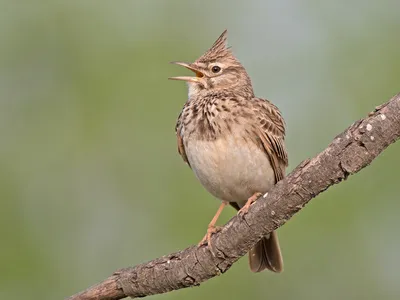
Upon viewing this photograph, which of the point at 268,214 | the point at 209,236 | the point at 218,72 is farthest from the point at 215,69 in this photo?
the point at 268,214

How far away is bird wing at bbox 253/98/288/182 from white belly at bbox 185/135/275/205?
0.21 ft

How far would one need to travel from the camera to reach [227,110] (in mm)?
7203

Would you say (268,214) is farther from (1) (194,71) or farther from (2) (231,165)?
(1) (194,71)

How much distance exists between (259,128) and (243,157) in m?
0.29

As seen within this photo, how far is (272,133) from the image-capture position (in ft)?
23.6

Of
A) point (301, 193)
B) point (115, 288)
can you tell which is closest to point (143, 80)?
point (115, 288)

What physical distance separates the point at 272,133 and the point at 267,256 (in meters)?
1.26

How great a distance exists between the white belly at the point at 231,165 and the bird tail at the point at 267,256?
2.34 ft

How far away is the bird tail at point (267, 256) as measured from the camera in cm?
780

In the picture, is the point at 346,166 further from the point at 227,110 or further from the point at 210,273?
the point at 227,110

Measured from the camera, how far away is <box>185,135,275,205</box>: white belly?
23.0ft

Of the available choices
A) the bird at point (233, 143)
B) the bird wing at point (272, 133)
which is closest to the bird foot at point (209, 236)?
the bird at point (233, 143)

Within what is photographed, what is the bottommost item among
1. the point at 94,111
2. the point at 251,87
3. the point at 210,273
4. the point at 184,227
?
the point at 210,273

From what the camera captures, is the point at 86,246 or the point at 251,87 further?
the point at 86,246
